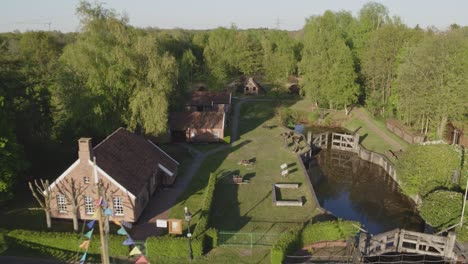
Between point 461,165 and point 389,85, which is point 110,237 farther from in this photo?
point 389,85

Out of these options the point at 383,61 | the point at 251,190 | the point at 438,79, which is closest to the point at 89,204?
the point at 251,190

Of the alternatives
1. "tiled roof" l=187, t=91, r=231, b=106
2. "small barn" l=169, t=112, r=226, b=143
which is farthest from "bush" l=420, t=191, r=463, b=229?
"tiled roof" l=187, t=91, r=231, b=106

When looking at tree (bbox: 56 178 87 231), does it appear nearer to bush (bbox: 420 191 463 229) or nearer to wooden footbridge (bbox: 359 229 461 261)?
wooden footbridge (bbox: 359 229 461 261)

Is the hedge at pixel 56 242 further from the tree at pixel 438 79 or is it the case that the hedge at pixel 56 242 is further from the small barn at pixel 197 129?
the tree at pixel 438 79

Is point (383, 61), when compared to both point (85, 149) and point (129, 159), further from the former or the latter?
point (85, 149)

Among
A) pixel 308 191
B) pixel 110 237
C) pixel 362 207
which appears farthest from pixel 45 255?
pixel 362 207

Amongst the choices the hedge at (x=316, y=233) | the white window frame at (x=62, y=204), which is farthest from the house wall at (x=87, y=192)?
the hedge at (x=316, y=233)
